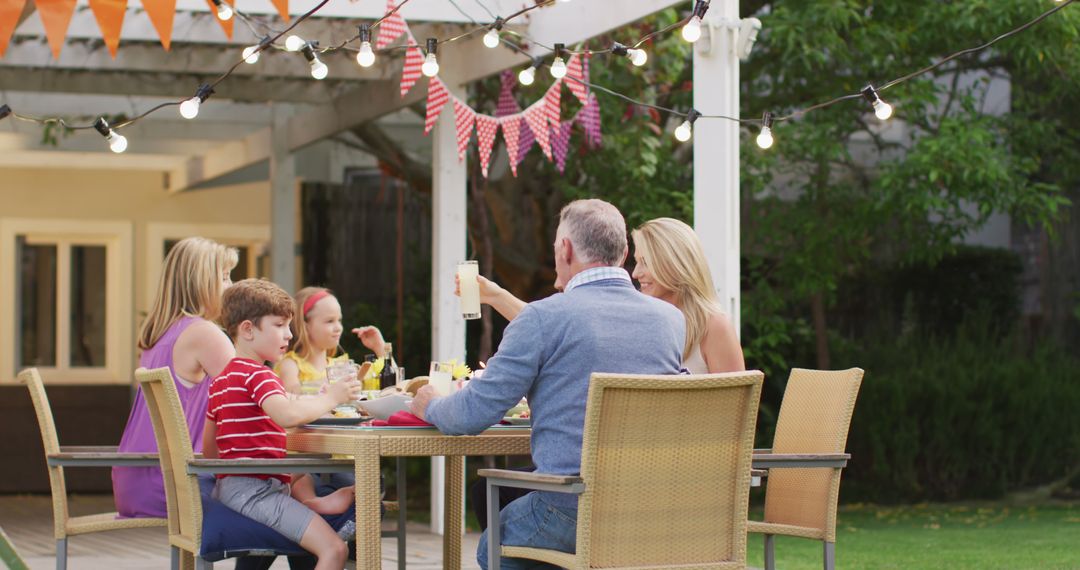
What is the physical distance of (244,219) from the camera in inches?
499

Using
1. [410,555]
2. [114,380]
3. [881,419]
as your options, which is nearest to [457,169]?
[410,555]

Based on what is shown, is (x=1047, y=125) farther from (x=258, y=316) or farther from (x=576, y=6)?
(x=258, y=316)

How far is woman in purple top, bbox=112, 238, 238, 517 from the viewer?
3965 millimetres

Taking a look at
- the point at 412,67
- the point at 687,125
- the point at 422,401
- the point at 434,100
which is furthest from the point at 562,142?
the point at 422,401

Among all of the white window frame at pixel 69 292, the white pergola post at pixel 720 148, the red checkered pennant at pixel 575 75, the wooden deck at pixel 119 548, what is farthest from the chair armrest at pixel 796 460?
the white window frame at pixel 69 292

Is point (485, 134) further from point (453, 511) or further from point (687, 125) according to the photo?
point (453, 511)

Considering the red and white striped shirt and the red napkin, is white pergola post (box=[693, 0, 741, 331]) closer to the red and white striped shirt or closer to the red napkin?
the red napkin

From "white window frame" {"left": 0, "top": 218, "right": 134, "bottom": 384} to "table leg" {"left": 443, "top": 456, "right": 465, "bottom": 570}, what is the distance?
25.8 feet

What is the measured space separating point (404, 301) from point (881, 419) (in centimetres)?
357

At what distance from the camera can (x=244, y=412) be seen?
11.7ft

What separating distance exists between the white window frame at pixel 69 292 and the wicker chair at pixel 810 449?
8.71 meters

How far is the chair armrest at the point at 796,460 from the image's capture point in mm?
3389

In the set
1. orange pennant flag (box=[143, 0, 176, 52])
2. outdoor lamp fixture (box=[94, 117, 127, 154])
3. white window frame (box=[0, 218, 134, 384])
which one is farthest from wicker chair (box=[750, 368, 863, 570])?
white window frame (box=[0, 218, 134, 384])

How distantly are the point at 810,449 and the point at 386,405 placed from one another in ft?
3.63
